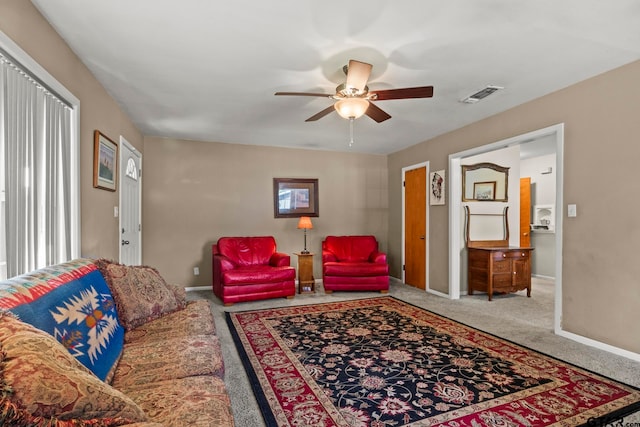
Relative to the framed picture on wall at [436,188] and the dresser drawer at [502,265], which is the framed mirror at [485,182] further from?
the dresser drawer at [502,265]

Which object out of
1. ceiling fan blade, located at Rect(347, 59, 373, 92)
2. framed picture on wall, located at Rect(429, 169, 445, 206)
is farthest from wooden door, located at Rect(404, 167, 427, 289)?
ceiling fan blade, located at Rect(347, 59, 373, 92)

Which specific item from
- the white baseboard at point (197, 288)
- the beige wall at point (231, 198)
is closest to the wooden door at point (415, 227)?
the beige wall at point (231, 198)

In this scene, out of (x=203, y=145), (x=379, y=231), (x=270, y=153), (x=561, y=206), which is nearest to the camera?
(x=561, y=206)

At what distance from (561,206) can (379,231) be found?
340cm

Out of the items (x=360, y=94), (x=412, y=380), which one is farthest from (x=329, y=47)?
(x=412, y=380)

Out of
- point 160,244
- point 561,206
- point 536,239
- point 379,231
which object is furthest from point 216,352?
point 536,239

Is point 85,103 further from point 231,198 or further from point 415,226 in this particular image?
point 415,226

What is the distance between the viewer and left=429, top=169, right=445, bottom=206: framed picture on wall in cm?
488

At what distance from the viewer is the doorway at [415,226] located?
5.28 m

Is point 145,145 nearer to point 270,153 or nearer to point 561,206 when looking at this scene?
point 270,153

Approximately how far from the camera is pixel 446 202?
15.7 feet

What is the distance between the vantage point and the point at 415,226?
18.2ft

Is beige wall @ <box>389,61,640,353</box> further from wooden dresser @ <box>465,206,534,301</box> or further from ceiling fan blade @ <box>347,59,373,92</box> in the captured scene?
ceiling fan blade @ <box>347,59,373,92</box>

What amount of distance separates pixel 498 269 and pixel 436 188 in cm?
144
